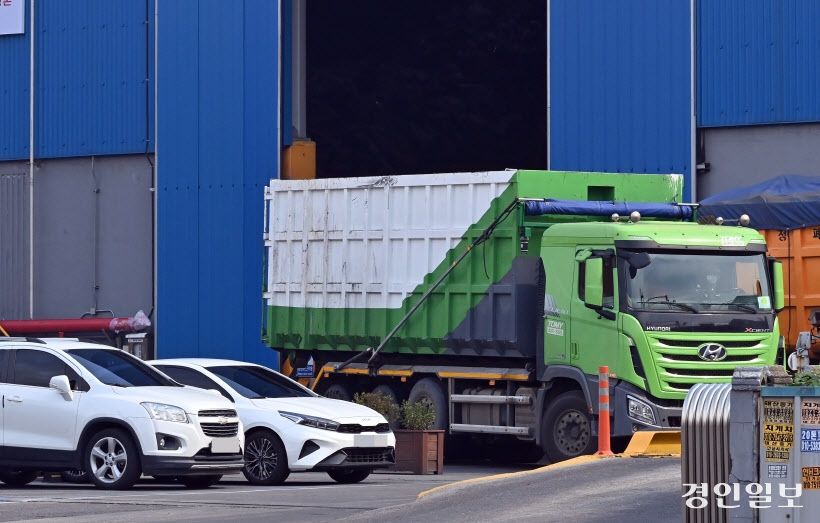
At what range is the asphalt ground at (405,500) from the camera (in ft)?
39.3

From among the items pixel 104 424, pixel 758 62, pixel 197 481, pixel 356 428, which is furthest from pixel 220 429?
pixel 758 62

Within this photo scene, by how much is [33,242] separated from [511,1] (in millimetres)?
11215

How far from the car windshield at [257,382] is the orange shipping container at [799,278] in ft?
22.8

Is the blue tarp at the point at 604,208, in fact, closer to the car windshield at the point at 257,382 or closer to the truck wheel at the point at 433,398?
the truck wheel at the point at 433,398

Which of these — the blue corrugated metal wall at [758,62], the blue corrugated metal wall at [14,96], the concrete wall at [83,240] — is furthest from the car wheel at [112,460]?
the blue corrugated metal wall at [14,96]

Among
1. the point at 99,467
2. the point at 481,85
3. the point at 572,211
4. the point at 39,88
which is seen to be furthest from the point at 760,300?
the point at 39,88

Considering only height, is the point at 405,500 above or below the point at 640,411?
below

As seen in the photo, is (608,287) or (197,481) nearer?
(197,481)

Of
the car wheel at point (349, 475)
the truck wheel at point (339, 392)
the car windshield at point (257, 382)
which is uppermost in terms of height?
the car windshield at point (257, 382)

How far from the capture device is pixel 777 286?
730 inches

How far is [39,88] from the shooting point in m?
30.5

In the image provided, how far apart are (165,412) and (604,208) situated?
7379 mm

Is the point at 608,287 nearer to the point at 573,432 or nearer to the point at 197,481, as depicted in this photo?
the point at 573,432

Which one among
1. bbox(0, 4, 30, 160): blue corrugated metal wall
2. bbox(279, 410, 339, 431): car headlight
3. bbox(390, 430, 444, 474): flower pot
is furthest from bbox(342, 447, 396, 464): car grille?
bbox(0, 4, 30, 160): blue corrugated metal wall
